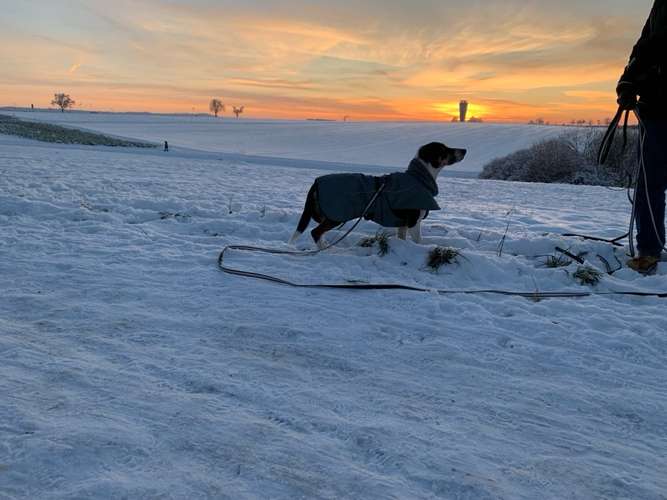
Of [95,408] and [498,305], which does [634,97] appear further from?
[95,408]

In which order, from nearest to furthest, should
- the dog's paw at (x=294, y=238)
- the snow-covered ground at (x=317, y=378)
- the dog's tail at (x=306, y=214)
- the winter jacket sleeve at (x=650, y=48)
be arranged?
the snow-covered ground at (x=317, y=378), the winter jacket sleeve at (x=650, y=48), the dog's tail at (x=306, y=214), the dog's paw at (x=294, y=238)

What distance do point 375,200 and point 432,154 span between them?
1030 mm

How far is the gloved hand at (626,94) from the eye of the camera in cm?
407

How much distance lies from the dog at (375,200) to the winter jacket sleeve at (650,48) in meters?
1.98

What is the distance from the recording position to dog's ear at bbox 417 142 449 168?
513 cm

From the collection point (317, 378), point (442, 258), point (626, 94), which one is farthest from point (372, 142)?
point (317, 378)

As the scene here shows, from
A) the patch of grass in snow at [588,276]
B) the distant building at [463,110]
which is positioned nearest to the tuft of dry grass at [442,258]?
the patch of grass in snow at [588,276]

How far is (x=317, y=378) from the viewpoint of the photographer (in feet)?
7.71

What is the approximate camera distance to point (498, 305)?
3367mm

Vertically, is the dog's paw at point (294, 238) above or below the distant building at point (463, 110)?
below

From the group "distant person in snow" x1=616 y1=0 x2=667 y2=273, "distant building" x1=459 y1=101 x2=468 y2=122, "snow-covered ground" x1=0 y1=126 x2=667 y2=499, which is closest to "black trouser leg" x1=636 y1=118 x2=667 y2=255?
"distant person in snow" x1=616 y1=0 x2=667 y2=273

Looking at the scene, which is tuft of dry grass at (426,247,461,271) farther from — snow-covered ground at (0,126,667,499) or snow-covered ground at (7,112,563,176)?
snow-covered ground at (7,112,563,176)

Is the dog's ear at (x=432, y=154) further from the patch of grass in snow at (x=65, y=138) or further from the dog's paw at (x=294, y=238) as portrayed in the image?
the patch of grass in snow at (x=65, y=138)

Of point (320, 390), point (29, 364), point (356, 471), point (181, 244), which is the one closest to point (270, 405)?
point (320, 390)
